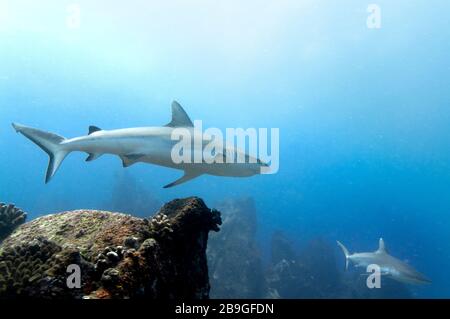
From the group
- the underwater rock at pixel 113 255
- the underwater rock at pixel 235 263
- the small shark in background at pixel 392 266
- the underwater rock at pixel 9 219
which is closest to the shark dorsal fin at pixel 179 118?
the underwater rock at pixel 113 255

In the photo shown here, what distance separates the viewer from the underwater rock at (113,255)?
477 centimetres

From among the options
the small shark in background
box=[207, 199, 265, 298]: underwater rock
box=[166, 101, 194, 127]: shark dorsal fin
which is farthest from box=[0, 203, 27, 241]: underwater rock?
box=[207, 199, 265, 298]: underwater rock

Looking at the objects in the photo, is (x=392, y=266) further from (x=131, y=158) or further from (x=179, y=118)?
(x=131, y=158)

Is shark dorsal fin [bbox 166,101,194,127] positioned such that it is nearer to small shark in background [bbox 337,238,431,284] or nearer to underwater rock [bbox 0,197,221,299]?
underwater rock [bbox 0,197,221,299]

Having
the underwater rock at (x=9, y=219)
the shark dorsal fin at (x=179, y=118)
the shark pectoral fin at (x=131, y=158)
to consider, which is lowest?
the underwater rock at (x=9, y=219)

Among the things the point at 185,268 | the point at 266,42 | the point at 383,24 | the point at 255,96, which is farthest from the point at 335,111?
the point at 185,268

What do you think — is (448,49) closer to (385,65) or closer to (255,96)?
(385,65)

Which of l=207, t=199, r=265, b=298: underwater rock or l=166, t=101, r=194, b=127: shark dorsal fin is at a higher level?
l=166, t=101, r=194, b=127: shark dorsal fin

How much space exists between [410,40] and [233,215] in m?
51.6

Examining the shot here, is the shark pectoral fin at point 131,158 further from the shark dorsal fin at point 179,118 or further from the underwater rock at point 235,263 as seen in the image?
the underwater rock at point 235,263

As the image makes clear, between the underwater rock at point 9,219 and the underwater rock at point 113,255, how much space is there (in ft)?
1.88

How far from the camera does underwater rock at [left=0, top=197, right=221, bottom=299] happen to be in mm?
4766

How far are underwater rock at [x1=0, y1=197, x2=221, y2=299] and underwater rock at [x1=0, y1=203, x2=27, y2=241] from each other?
1.88 feet

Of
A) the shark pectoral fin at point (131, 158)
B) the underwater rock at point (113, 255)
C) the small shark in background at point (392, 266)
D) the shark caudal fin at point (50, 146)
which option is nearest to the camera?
the underwater rock at point (113, 255)
